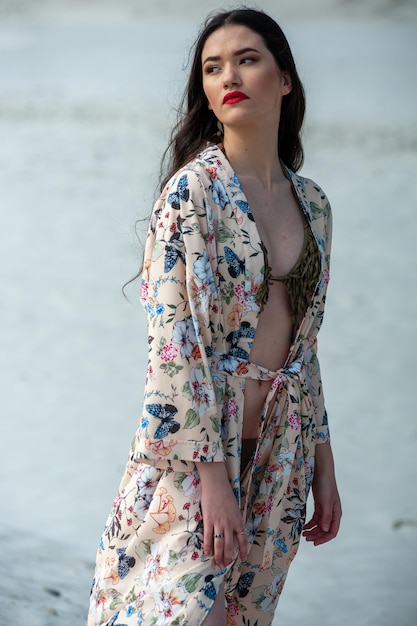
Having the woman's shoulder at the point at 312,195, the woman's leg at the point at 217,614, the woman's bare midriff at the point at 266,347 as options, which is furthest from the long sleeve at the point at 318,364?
the woman's leg at the point at 217,614

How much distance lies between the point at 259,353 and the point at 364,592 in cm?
202

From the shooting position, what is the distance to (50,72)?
48.1 ft

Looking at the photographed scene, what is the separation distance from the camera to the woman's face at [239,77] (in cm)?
201

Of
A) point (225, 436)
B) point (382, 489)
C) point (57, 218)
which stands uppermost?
point (57, 218)

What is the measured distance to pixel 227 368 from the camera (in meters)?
1.93

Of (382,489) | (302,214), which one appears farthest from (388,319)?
(302,214)

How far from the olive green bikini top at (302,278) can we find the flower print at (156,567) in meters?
0.46

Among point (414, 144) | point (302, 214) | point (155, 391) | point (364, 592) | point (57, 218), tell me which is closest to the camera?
point (155, 391)

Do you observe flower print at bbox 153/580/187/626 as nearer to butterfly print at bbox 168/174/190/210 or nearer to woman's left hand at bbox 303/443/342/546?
woman's left hand at bbox 303/443/342/546

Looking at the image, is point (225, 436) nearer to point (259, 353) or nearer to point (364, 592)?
point (259, 353)

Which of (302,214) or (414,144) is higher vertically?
(414,144)

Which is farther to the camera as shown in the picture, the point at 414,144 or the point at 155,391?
the point at 414,144

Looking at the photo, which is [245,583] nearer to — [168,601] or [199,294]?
[168,601]

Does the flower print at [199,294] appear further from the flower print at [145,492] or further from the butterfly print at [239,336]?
the flower print at [145,492]
